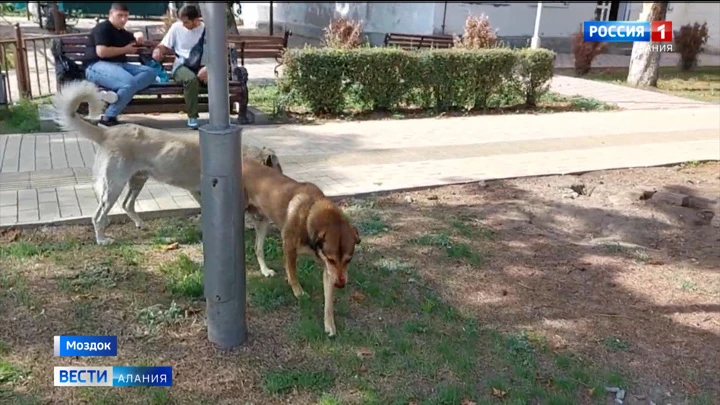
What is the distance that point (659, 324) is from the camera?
12.8ft

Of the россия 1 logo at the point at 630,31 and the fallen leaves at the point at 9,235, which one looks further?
the россия 1 logo at the point at 630,31

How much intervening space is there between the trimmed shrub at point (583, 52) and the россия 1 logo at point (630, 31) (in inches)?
6.8

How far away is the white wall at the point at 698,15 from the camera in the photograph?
25.2 m

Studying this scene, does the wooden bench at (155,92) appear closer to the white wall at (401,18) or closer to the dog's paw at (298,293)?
the dog's paw at (298,293)

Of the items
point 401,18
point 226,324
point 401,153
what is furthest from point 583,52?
point 226,324

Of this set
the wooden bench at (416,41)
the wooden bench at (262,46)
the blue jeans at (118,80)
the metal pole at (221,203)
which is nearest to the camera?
the metal pole at (221,203)

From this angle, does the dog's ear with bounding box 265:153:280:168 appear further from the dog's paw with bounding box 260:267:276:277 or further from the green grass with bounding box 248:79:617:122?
the green grass with bounding box 248:79:617:122

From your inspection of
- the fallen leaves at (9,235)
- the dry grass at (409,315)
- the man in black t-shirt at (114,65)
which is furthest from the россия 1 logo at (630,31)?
the fallen leaves at (9,235)

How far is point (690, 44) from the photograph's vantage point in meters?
18.2

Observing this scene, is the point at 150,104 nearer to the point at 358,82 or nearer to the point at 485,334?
the point at 358,82

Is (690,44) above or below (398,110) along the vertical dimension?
above

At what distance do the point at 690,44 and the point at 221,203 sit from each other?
18.7m
